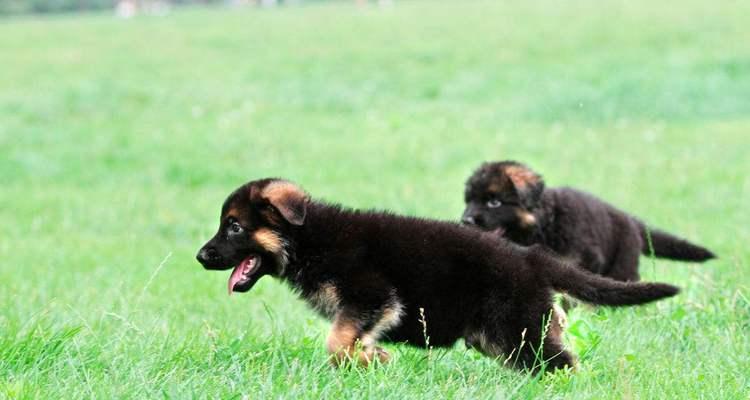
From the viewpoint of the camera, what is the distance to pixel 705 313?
20.3 feet

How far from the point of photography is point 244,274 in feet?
17.4

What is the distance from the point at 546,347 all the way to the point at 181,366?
1552mm

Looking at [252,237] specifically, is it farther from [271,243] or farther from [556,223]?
[556,223]

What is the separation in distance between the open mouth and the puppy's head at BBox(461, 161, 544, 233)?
103 inches

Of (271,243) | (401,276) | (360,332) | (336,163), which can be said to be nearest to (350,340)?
(360,332)

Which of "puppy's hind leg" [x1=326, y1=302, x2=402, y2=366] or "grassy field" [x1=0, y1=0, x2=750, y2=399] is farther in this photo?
"puppy's hind leg" [x1=326, y1=302, x2=402, y2=366]

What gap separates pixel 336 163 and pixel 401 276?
34.5 feet

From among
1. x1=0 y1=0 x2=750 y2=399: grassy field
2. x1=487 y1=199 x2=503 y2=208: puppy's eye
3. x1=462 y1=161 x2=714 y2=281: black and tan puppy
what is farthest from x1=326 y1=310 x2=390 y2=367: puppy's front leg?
x1=487 y1=199 x2=503 y2=208: puppy's eye

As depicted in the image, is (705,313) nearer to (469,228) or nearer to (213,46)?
(469,228)

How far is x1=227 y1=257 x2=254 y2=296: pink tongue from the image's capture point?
5293mm

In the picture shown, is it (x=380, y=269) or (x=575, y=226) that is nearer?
(x=380, y=269)

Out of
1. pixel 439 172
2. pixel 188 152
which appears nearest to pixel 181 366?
pixel 439 172

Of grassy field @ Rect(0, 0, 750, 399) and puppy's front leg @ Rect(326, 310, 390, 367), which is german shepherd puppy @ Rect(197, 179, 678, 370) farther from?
grassy field @ Rect(0, 0, 750, 399)

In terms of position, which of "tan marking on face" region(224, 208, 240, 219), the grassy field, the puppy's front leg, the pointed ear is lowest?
the grassy field
